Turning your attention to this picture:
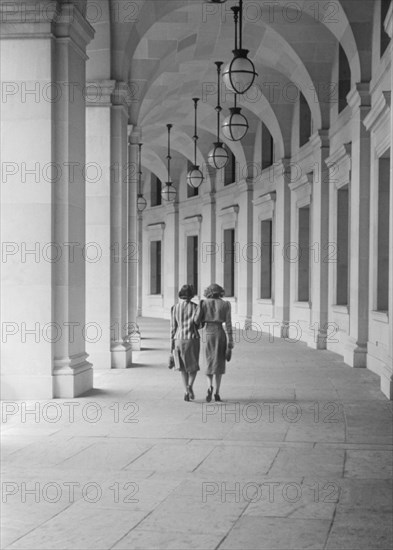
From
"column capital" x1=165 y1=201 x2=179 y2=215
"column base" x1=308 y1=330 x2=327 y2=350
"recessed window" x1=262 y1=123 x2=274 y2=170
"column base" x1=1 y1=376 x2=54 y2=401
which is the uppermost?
"recessed window" x1=262 y1=123 x2=274 y2=170

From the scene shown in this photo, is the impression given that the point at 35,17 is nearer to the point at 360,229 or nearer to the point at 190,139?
the point at 360,229

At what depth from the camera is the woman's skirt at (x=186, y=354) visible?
36.0 ft

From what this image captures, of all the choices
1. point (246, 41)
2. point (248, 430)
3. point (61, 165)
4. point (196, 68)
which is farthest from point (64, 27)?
point (196, 68)

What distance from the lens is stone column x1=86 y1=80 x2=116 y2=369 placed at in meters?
15.3

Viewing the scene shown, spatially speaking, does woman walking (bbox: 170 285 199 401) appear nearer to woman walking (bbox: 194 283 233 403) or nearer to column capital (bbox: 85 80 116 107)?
woman walking (bbox: 194 283 233 403)

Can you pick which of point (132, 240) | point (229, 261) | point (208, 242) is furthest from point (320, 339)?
point (208, 242)

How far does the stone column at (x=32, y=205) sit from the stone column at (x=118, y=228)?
4493mm

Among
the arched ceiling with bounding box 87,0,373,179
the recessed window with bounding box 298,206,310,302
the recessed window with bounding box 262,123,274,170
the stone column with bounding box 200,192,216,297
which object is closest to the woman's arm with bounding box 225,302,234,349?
the arched ceiling with bounding box 87,0,373,179

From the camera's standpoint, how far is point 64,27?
11016 mm

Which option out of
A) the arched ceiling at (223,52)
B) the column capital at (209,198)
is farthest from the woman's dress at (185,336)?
the column capital at (209,198)

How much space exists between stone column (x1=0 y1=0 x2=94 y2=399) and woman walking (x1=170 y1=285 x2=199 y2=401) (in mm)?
1510

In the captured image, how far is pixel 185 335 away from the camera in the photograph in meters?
10.9

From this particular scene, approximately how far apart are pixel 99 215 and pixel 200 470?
9.15 metres

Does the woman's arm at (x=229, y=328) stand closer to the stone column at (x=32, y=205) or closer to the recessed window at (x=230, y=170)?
the stone column at (x=32, y=205)
